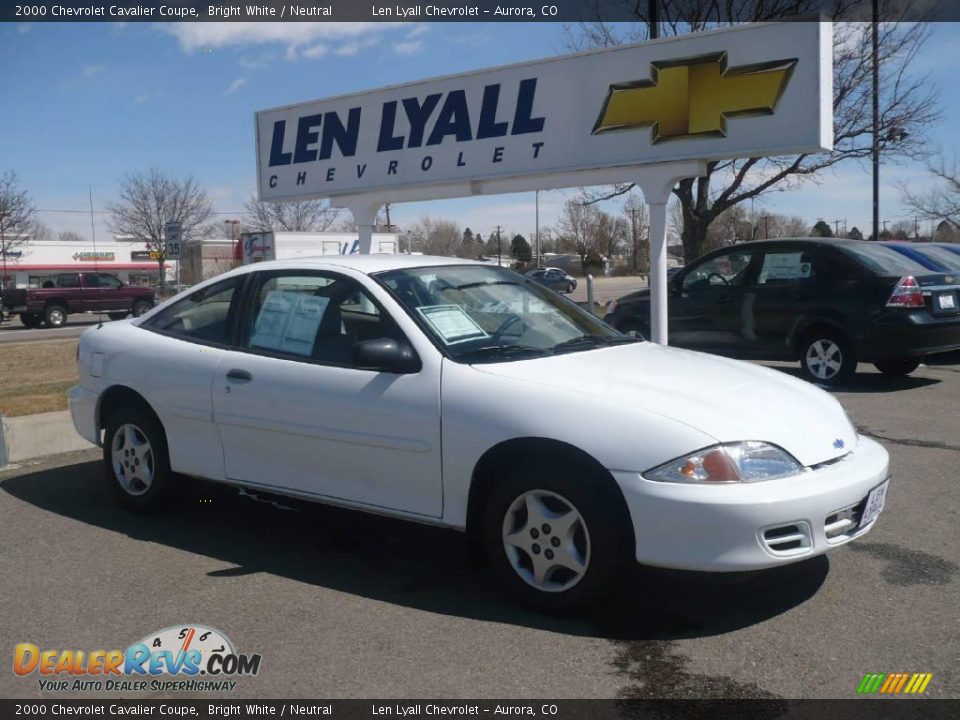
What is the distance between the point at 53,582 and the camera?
465 centimetres

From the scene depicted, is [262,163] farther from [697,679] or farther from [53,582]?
[697,679]

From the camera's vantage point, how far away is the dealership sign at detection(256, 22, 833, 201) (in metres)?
9.90

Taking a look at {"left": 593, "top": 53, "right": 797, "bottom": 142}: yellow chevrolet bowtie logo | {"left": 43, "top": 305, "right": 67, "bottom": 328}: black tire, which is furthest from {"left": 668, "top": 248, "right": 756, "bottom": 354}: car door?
{"left": 43, "top": 305, "right": 67, "bottom": 328}: black tire

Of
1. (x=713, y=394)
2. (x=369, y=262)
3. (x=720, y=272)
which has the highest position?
(x=369, y=262)

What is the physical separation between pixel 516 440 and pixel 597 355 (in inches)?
34.8

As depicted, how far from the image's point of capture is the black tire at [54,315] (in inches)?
1176

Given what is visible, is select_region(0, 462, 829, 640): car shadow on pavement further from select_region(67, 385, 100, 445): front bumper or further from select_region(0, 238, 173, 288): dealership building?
select_region(0, 238, 173, 288): dealership building

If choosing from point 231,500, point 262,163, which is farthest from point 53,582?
point 262,163

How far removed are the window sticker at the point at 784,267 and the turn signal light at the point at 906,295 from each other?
97 centimetres

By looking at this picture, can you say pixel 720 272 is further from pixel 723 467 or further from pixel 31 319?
pixel 31 319

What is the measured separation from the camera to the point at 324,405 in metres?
4.64

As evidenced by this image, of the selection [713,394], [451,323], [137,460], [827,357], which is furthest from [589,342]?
[827,357]

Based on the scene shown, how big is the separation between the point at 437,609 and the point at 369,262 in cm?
200

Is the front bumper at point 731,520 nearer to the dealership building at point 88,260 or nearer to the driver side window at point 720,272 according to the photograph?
the driver side window at point 720,272
